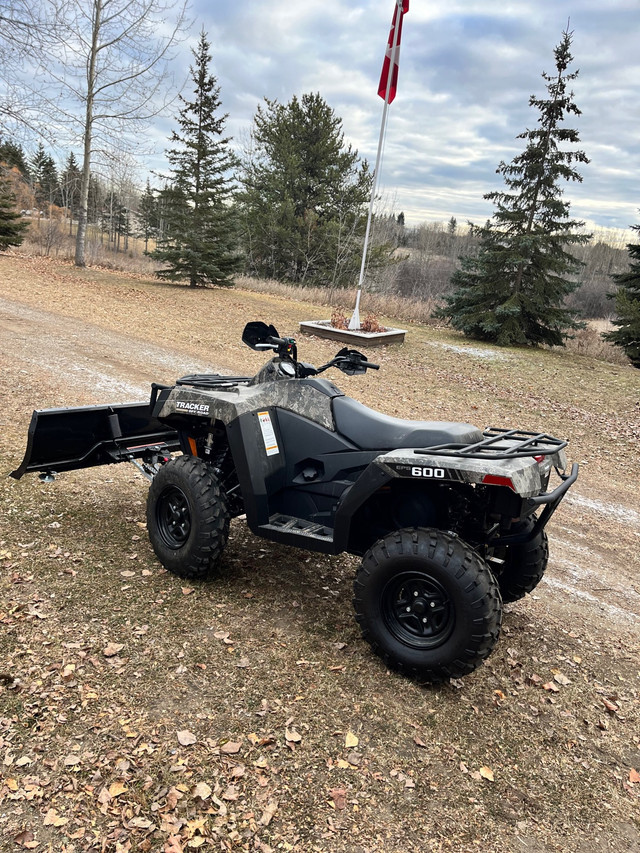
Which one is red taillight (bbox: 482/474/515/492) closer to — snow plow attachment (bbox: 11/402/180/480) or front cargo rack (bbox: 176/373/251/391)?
front cargo rack (bbox: 176/373/251/391)

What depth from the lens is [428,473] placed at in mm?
2695

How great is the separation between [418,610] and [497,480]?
804 millimetres

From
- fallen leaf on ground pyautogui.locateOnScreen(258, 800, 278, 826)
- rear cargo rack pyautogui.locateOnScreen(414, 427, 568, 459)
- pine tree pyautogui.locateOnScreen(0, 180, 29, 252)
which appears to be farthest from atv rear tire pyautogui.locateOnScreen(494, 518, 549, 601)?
pine tree pyautogui.locateOnScreen(0, 180, 29, 252)

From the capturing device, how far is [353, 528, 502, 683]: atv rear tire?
8.62ft

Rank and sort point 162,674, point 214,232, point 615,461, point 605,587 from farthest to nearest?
point 214,232 < point 615,461 < point 605,587 < point 162,674

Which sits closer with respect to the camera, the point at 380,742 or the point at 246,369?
the point at 380,742

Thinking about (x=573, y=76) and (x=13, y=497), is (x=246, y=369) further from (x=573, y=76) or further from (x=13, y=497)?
(x=573, y=76)

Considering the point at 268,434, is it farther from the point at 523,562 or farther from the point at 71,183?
the point at 71,183

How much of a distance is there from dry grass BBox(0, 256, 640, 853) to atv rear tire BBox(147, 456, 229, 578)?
0.59ft

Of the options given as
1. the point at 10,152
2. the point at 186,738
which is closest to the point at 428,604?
the point at 186,738

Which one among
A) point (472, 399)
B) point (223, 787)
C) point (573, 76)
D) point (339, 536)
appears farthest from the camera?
point (573, 76)

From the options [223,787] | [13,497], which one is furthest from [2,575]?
[223,787]

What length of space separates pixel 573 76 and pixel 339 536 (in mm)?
17790

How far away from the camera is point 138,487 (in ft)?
16.7
